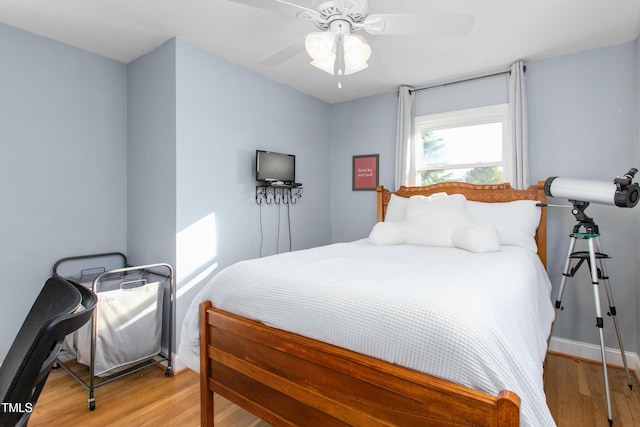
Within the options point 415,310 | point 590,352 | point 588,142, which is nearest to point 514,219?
point 588,142

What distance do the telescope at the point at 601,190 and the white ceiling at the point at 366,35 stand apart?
3.47ft

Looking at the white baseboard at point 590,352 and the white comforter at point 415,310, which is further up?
the white comforter at point 415,310

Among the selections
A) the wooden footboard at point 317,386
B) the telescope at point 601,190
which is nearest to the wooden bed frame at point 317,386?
the wooden footboard at point 317,386

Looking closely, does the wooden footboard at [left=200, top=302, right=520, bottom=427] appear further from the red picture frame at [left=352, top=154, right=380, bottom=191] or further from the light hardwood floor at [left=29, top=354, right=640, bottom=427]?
the red picture frame at [left=352, top=154, right=380, bottom=191]

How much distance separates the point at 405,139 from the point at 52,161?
3.06 metres

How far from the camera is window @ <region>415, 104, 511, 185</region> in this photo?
123 inches

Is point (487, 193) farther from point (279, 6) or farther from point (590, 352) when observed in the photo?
point (279, 6)

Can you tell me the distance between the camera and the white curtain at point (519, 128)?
2.81 meters

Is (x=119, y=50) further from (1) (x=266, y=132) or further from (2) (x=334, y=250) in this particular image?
(2) (x=334, y=250)

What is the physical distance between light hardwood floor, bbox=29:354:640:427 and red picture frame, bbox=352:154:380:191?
230 centimetres

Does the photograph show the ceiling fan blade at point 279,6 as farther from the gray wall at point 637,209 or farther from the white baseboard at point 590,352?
the white baseboard at point 590,352

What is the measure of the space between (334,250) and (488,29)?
6.19 ft

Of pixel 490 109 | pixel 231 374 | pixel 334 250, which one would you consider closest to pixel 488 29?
pixel 490 109

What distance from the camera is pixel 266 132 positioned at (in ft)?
10.6
